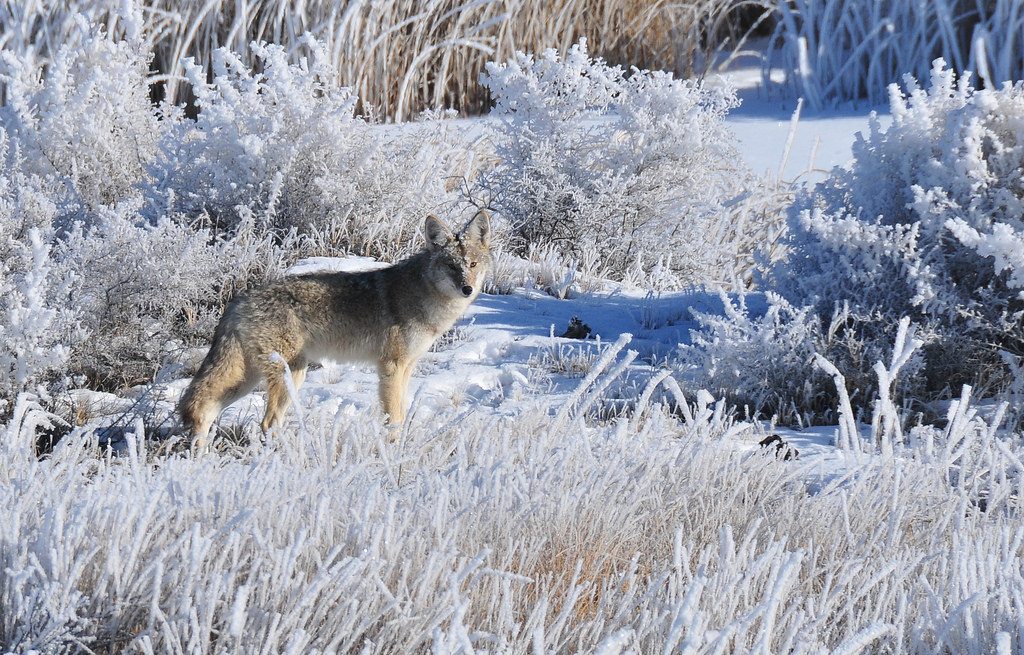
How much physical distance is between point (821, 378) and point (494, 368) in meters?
1.45

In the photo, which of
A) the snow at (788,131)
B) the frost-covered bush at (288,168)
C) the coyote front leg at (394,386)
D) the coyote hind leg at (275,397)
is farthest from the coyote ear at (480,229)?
the snow at (788,131)

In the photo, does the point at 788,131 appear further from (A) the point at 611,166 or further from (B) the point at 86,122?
(B) the point at 86,122

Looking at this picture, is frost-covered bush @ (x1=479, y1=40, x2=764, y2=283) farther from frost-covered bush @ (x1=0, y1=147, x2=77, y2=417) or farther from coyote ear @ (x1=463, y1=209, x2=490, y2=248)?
frost-covered bush @ (x1=0, y1=147, x2=77, y2=417)

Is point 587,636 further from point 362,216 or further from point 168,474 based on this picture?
point 362,216

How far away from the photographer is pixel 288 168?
6.45 metres

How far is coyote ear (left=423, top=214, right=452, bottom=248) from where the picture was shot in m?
4.96

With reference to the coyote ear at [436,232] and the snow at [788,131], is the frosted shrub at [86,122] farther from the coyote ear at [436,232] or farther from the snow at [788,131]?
the snow at [788,131]

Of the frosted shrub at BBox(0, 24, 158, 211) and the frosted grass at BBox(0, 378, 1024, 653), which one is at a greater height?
the frosted shrub at BBox(0, 24, 158, 211)

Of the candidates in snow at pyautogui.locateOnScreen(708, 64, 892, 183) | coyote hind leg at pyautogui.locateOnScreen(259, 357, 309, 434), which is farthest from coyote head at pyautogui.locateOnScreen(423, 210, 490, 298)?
snow at pyautogui.locateOnScreen(708, 64, 892, 183)

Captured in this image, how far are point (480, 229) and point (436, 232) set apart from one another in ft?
0.74

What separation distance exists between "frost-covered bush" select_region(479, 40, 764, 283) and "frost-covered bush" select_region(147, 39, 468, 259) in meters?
0.84

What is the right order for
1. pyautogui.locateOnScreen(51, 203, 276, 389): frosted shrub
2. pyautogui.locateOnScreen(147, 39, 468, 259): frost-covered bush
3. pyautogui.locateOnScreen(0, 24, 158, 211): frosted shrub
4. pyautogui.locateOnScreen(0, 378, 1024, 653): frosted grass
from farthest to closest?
pyautogui.locateOnScreen(0, 24, 158, 211): frosted shrub, pyautogui.locateOnScreen(147, 39, 468, 259): frost-covered bush, pyautogui.locateOnScreen(51, 203, 276, 389): frosted shrub, pyautogui.locateOnScreen(0, 378, 1024, 653): frosted grass

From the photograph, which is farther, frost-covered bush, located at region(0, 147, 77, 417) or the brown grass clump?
the brown grass clump

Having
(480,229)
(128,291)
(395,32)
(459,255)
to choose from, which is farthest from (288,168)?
(395,32)
